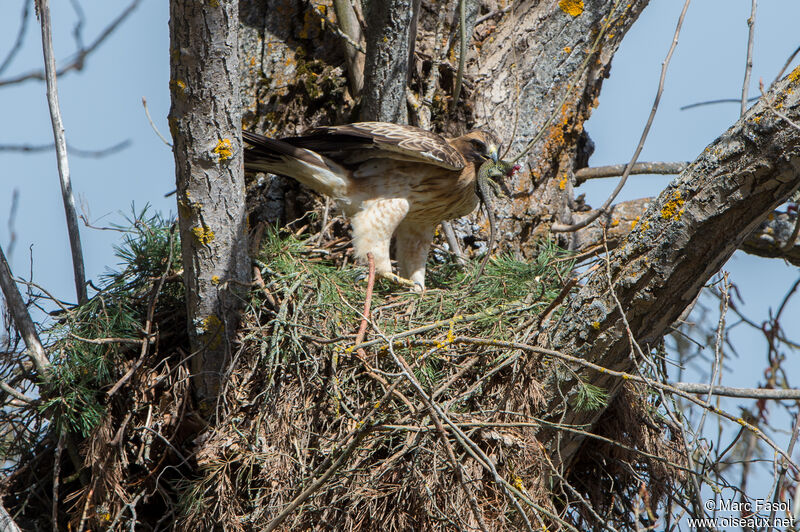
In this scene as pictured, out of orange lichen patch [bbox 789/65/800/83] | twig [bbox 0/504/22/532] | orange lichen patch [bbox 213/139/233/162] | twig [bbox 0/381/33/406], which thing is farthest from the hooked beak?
twig [bbox 0/504/22/532]

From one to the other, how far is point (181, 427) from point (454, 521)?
1319mm

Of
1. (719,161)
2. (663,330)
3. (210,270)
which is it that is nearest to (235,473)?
(210,270)

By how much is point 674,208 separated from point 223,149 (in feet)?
5.35

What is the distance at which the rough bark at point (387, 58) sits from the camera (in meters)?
3.85

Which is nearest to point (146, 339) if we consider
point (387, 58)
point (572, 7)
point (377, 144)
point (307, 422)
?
point (307, 422)

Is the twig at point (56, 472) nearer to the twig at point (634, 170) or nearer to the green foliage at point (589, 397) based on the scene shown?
the green foliage at point (589, 397)

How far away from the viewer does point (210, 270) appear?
318 cm

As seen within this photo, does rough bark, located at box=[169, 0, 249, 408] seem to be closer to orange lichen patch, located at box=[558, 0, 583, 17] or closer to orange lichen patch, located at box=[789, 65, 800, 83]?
orange lichen patch, located at box=[789, 65, 800, 83]

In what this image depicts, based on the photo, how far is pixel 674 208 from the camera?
2639 millimetres

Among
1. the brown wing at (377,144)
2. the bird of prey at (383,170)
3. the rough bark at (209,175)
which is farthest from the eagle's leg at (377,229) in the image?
the rough bark at (209,175)

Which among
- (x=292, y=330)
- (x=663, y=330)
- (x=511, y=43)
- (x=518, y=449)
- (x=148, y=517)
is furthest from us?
(x=511, y=43)

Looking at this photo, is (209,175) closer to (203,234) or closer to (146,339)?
(203,234)

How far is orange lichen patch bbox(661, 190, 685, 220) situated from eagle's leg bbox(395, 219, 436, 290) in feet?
6.48

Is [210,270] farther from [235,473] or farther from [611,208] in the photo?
[611,208]
